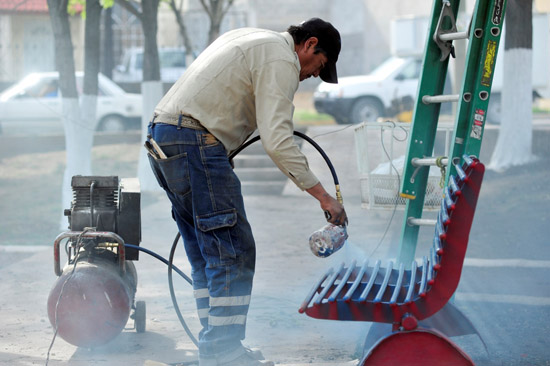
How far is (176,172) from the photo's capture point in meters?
3.89

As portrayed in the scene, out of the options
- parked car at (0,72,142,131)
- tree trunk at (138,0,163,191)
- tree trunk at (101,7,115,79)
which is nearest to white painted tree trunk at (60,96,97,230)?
tree trunk at (138,0,163,191)

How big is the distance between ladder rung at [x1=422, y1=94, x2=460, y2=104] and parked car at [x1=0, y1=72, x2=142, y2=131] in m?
14.0

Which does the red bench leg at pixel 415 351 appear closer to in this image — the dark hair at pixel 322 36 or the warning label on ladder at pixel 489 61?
the dark hair at pixel 322 36

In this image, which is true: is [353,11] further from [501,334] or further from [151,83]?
[501,334]

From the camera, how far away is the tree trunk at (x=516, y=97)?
452 inches

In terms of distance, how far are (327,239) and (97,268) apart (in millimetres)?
1390

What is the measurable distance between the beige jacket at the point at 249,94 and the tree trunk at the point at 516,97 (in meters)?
8.26

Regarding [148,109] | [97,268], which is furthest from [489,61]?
[148,109]

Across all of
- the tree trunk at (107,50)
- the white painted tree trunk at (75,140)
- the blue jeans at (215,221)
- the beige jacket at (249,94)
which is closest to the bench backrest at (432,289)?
the blue jeans at (215,221)

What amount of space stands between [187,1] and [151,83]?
20879 millimetres

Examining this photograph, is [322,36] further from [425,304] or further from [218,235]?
[425,304]

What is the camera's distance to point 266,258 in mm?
7293

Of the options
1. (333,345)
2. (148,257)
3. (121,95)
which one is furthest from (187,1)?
(333,345)

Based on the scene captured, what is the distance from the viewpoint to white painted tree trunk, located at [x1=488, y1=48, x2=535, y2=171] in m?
11.6
